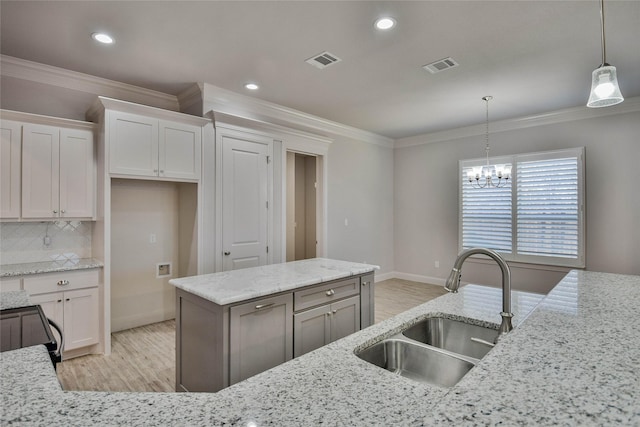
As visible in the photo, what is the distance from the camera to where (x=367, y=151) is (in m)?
6.28

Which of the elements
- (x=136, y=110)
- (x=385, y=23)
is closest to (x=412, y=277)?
Result: (x=385, y=23)

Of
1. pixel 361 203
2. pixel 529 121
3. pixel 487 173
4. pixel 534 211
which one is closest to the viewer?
pixel 487 173

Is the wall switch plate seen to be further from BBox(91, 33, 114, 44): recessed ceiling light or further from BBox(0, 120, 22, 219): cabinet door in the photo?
BBox(91, 33, 114, 44): recessed ceiling light

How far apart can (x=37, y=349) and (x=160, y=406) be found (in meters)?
0.63

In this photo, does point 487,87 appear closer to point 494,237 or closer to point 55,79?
point 494,237

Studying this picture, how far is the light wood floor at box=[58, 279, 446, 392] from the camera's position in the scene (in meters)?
2.69

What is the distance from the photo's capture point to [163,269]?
417 cm

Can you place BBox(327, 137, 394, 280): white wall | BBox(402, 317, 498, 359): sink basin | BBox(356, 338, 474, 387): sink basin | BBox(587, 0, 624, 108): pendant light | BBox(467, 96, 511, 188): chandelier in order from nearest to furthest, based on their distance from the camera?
1. BBox(356, 338, 474, 387): sink basin
2. BBox(402, 317, 498, 359): sink basin
3. BBox(587, 0, 624, 108): pendant light
4. BBox(467, 96, 511, 188): chandelier
5. BBox(327, 137, 394, 280): white wall

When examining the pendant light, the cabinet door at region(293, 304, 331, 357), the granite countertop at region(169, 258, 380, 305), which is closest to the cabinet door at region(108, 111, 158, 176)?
the granite countertop at region(169, 258, 380, 305)

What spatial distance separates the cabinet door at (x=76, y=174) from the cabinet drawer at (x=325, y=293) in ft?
8.42

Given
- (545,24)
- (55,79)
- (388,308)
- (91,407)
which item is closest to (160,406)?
(91,407)

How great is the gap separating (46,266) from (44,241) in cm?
44

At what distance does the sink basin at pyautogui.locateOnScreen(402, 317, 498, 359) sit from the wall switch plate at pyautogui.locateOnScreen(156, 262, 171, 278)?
11.7 ft

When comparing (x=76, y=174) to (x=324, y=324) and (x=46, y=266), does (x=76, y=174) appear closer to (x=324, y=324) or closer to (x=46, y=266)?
(x=46, y=266)
